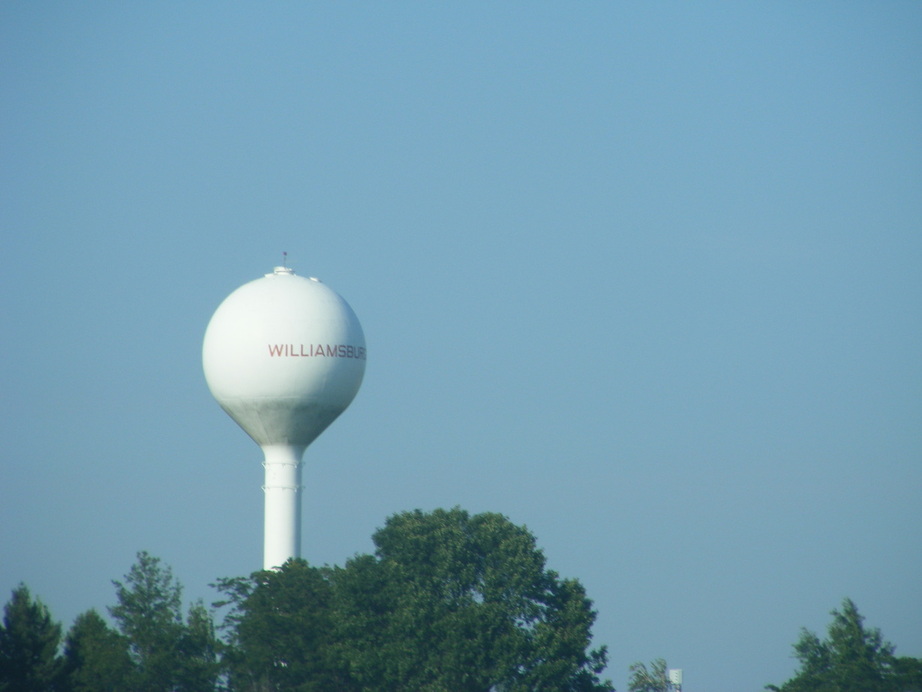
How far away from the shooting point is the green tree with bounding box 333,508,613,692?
4838 cm

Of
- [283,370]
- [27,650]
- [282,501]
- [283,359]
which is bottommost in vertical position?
[27,650]

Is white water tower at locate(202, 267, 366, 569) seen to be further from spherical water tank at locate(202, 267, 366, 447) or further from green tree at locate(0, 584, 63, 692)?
green tree at locate(0, 584, 63, 692)

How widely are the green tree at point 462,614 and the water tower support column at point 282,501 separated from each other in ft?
14.4

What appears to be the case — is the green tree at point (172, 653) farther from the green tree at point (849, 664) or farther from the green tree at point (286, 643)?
the green tree at point (849, 664)

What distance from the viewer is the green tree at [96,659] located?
4622 cm

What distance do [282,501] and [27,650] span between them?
12362 millimetres

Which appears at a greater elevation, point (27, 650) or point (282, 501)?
point (282, 501)

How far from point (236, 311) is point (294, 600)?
30.3ft

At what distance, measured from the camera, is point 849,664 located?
52.4m

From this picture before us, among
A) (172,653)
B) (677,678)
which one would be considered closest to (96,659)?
(172,653)

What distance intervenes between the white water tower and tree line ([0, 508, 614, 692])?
11.3 feet

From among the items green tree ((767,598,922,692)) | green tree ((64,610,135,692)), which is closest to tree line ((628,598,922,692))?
green tree ((767,598,922,692))

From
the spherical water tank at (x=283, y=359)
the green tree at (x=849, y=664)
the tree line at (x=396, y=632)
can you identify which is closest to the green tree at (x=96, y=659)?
the tree line at (x=396, y=632)

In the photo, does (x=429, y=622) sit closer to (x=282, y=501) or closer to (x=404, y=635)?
(x=404, y=635)
